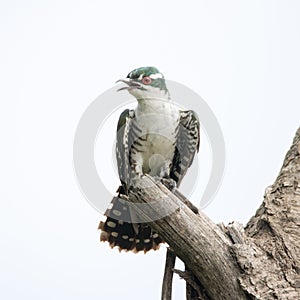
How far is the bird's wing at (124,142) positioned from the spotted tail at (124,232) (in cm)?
29

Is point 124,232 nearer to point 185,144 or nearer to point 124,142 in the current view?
point 124,142

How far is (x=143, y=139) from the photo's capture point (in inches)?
229

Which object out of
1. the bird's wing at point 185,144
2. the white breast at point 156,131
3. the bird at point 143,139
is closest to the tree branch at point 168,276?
the bird at point 143,139

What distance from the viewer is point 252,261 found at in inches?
155

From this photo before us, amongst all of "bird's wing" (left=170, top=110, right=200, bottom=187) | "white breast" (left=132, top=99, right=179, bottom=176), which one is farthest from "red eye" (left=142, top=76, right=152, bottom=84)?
"bird's wing" (left=170, top=110, right=200, bottom=187)

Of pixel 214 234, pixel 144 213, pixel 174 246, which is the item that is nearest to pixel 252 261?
pixel 214 234

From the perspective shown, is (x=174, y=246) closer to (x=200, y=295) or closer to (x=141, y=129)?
(x=200, y=295)

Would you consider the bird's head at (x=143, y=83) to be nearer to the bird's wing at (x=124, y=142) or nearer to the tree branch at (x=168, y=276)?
the bird's wing at (x=124, y=142)

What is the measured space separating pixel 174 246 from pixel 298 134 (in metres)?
1.88

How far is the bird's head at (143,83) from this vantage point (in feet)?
18.5

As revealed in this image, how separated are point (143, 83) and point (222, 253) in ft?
7.69

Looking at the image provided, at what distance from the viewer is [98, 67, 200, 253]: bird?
566cm

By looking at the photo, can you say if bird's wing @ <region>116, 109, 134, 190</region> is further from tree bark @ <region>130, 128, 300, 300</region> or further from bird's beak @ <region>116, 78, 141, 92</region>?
tree bark @ <region>130, 128, 300, 300</region>

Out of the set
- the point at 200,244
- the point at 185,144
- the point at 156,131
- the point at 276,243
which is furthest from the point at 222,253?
the point at 185,144
